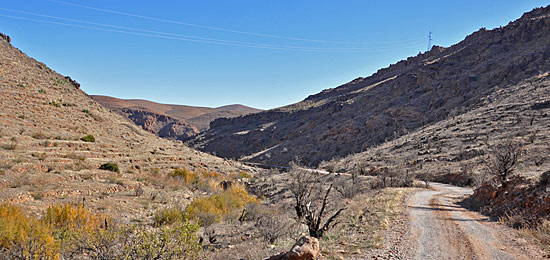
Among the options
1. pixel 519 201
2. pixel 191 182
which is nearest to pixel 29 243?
pixel 519 201

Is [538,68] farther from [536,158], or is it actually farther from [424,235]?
[424,235]

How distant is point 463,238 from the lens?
7.10 meters

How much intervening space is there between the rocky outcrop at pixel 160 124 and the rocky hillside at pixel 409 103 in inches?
1418

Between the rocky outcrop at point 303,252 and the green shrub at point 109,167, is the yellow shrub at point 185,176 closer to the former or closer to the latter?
the green shrub at point 109,167

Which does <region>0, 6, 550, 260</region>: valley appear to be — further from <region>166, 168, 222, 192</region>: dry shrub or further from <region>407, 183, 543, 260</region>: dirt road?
<region>166, 168, 222, 192</region>: dry shrub

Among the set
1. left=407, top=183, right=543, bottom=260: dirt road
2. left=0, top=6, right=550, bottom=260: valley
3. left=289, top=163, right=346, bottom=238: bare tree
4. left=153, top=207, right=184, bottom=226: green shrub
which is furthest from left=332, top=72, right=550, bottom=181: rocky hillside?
left=153, top=207, right=184, bottom=226: green shrub

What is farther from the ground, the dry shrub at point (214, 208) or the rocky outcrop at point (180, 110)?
the rocky outcrop at point (180, 110)

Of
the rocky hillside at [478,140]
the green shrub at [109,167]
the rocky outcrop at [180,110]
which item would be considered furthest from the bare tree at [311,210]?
the rocky outcrop at [180,110]

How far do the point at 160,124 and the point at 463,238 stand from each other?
12784 centimetres

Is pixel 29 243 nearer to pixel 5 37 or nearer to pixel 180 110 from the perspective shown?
pixel 5 37

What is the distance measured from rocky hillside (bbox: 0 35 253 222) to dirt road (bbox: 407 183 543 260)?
10367 mm

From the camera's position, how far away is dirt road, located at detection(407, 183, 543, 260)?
5.94 meters

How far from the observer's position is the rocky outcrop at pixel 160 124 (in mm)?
111250

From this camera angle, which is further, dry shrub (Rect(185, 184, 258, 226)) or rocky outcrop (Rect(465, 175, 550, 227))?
dry shrub (Rect(185, 184, 258, 226))
